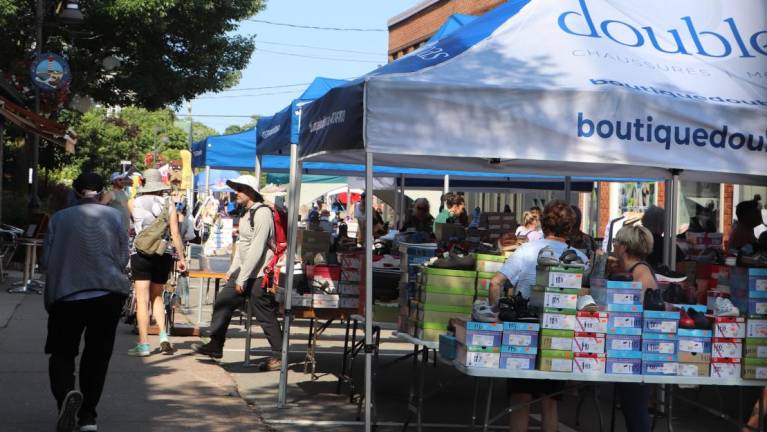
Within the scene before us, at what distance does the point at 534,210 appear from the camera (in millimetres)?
13023

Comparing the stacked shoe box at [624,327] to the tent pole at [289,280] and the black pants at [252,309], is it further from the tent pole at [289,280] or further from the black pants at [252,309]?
the black pants at [252,309]

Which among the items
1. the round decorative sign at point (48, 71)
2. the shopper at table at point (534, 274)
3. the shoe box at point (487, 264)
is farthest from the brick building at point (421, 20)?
the shopper at table at point (534, 274)

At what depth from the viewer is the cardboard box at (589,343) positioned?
23.2 feet

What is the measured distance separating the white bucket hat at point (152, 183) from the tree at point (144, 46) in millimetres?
16848

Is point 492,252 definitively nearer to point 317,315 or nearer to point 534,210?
point 317,315

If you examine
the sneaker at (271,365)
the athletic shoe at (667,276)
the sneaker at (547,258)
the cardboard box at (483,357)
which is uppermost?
the sneaker at (547,258)

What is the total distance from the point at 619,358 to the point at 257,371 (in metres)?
5.08

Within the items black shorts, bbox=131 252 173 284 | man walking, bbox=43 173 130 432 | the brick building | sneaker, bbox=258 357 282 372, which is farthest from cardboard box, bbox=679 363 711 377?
the brick building

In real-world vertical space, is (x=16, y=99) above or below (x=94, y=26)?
below

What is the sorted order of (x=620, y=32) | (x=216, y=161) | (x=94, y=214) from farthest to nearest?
(x=216, y=161), (x=620, y=32), (x=94, y=214)

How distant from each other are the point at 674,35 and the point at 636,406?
9.38 ft

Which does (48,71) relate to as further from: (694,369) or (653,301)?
(694,369)

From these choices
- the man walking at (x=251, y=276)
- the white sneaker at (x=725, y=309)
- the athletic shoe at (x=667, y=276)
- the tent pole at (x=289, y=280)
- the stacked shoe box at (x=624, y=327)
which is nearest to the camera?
the stacked shoe box at (x=624, y=327)

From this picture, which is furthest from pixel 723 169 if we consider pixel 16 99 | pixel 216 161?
pixel 16 99
